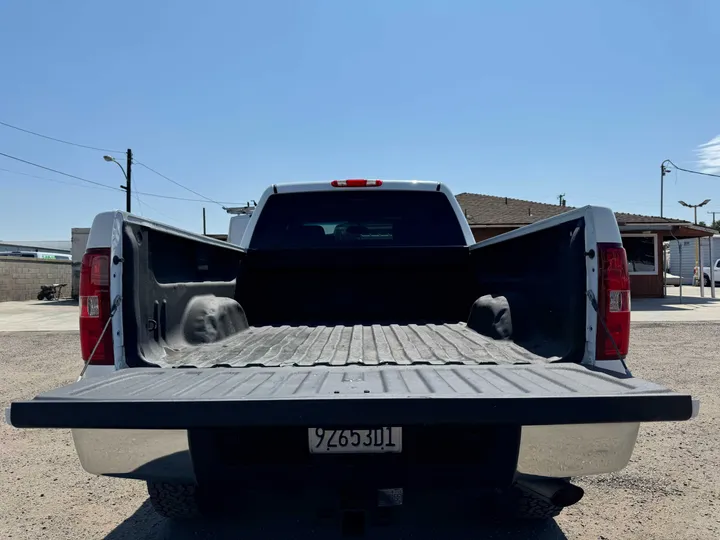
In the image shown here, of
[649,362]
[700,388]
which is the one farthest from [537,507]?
[649,362]

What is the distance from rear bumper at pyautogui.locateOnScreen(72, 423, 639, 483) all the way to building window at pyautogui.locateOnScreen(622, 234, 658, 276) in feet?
68.7

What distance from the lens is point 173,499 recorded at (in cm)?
284

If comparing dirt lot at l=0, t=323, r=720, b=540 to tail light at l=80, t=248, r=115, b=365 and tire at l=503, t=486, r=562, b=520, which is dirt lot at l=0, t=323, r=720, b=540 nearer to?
tire at l=503, t=486, r=562, b=520

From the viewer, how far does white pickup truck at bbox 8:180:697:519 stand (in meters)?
1.77

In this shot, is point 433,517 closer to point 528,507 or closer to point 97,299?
point 528,507

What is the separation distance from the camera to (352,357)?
276 centimetres

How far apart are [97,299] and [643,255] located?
2209cm

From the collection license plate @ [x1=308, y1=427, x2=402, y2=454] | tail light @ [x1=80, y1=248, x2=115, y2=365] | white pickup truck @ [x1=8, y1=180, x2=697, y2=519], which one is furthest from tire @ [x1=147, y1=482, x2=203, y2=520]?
license plate @ [x1=308, y1=427, x2=402, y2=454]

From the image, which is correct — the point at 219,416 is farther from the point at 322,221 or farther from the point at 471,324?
the point at 322,221

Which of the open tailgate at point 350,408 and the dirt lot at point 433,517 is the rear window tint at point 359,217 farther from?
the open tailgate at point 350,408

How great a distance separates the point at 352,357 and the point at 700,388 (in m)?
5.55

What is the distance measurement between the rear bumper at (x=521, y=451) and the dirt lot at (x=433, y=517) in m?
1.10

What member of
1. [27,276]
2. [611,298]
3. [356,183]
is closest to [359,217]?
[356,183]

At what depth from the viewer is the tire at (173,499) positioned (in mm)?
Answer: 2803
